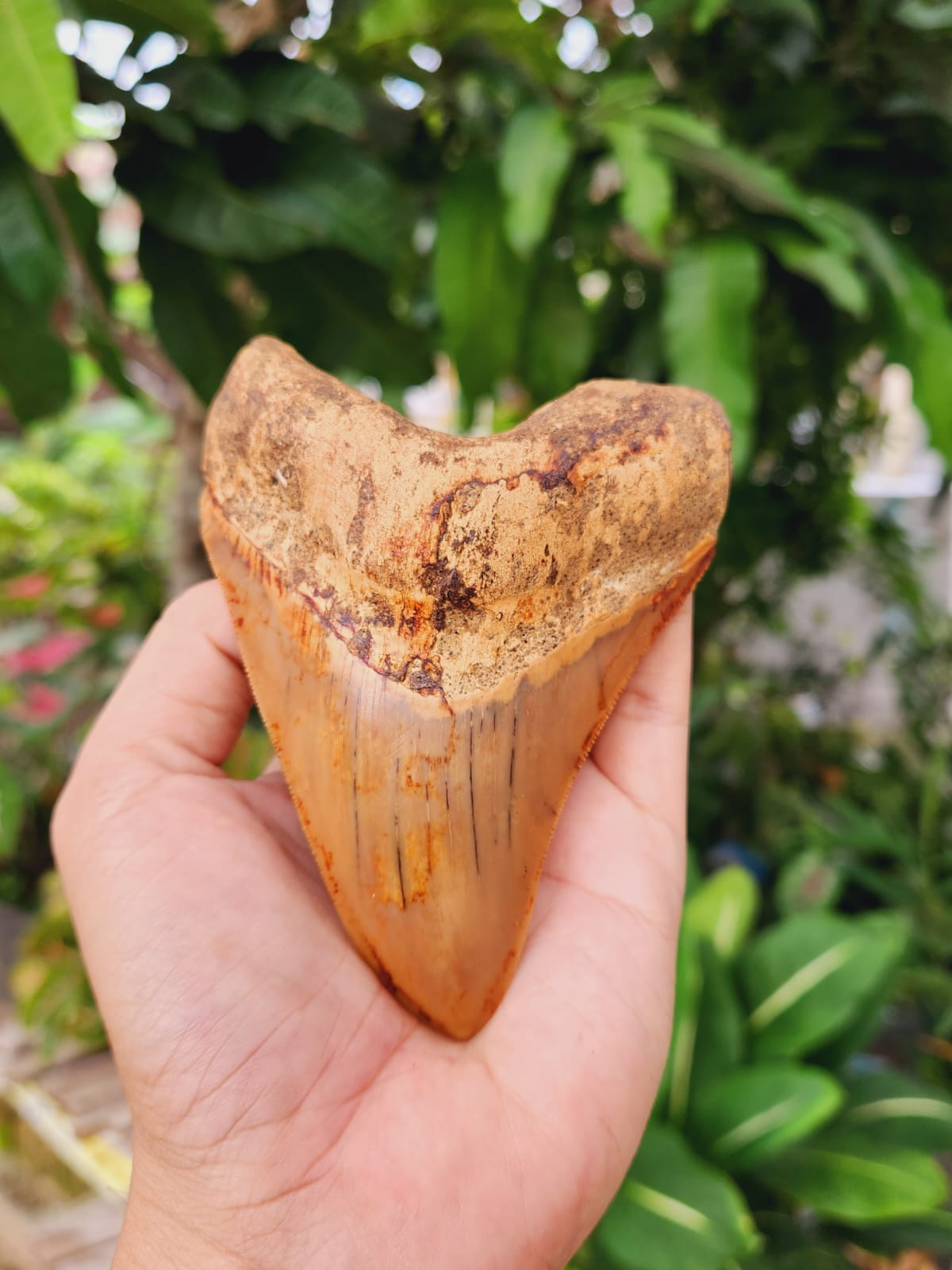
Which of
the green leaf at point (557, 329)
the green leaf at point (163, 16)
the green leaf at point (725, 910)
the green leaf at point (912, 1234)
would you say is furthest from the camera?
the green leaf at point (725, 910)

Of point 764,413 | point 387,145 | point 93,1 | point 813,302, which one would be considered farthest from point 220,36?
point 764,413

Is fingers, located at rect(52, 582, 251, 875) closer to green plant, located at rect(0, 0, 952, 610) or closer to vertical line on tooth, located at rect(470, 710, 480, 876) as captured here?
vertical line on tooth, located at rect(470, 710, 480, 876)

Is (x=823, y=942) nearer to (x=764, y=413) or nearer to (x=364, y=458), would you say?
(x=764, y=413)

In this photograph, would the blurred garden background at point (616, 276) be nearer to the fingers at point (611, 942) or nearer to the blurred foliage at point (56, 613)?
the blurred foliage at point (56, 613)

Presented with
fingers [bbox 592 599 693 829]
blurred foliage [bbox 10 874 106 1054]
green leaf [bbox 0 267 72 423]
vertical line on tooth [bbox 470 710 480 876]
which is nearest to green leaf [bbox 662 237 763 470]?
fingers [bbox 592 599 693 829]

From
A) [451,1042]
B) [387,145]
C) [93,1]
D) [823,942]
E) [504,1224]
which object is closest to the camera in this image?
[504,1224]

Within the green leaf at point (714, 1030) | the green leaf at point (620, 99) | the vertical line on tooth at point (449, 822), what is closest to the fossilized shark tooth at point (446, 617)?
the vertical line on tooth at point (449, 822)
